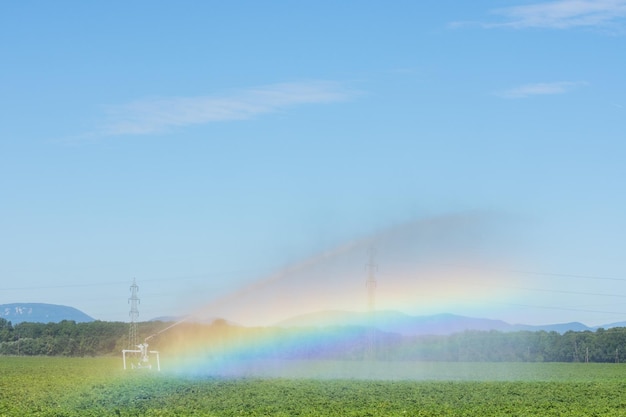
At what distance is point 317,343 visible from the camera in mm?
84125

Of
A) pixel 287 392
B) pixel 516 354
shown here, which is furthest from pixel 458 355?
pixel 287 392

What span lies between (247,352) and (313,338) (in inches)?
223

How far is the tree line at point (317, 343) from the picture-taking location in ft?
253

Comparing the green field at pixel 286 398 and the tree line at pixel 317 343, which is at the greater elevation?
the tree line at pixel 317 343

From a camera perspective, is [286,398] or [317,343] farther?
[317,343]

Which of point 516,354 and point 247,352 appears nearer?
point 247,352

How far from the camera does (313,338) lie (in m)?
81.9

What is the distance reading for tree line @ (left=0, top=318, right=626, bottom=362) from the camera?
7712 centimetres

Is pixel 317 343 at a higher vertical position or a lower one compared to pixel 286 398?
higher

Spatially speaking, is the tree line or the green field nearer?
the green field

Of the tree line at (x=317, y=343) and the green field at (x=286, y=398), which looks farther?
the tree line at (x=317, y=343)

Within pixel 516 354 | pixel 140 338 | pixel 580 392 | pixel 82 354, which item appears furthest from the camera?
pixel 82 354

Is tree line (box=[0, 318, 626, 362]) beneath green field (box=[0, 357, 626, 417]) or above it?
above

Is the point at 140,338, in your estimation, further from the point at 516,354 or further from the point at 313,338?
the point at 516,354
